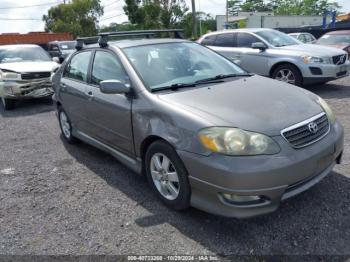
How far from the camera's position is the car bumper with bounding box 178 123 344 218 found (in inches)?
105

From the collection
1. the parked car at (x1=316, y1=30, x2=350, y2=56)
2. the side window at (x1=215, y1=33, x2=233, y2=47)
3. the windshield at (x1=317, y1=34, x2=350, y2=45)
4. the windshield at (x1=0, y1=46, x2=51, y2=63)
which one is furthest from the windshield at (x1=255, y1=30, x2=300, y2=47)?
the windshield at (x1=0, y1=46, x2=51, y2=63)

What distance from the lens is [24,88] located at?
844cm

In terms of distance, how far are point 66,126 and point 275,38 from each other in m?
6.10

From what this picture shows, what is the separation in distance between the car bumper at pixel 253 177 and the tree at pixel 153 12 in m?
33.1

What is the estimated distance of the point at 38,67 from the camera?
8875 mm

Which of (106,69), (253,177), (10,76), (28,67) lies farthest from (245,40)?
(253,177)

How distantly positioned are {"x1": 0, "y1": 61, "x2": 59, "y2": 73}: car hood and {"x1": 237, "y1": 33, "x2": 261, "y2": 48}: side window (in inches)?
186

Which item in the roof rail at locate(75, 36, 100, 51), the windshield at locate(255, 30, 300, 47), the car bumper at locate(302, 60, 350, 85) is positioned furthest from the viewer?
the windshield at locate(255, 30, 300, 47)

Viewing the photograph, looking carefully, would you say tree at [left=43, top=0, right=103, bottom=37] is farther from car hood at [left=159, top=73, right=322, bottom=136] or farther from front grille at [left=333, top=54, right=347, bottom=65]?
car hood at [left=159, top=73, right=322, bottom=136]

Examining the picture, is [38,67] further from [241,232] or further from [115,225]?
[241,232]

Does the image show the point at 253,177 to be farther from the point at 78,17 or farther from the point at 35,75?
the point at 78,17

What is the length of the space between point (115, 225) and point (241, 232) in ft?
3.79

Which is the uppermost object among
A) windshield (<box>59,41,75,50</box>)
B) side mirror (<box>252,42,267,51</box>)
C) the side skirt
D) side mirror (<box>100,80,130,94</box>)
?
side mirror (<box>100,80,130,94</box>)

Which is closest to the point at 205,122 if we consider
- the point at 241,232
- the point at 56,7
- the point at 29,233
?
the point at 241,232
